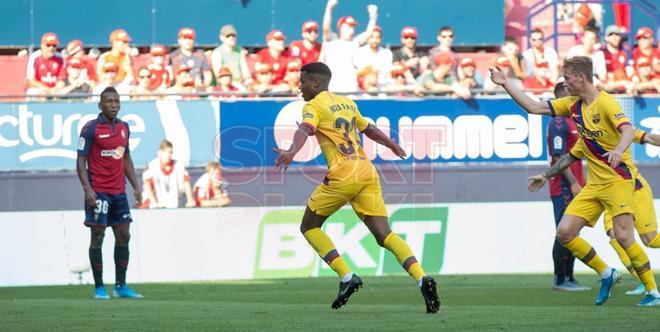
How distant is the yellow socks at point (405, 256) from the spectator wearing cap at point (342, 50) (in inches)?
362

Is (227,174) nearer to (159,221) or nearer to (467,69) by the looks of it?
(159,221)

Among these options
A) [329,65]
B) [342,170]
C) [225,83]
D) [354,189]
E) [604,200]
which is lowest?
[604,200]

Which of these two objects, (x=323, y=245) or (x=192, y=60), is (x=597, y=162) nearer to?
(x=323, y=245)

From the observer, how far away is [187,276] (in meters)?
18.7

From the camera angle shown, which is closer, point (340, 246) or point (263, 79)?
point (340, 246)

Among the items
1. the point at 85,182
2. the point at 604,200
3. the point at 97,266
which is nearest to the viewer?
the point at 604,200

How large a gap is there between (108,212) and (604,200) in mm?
5663

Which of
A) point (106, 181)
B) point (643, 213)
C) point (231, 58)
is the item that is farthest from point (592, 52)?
point (643, 213)

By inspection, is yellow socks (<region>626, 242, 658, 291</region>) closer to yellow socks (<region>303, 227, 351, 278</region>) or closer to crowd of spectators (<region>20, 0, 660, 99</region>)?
yellow socks (<region>303, 227, 351, 278</region>)

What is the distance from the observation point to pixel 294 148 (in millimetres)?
A: 10898

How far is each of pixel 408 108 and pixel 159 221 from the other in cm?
397

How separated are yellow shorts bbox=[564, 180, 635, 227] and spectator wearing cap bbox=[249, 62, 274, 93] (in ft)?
30.2

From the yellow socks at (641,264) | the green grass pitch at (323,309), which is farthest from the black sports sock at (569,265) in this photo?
the yellow socks at (641,264)

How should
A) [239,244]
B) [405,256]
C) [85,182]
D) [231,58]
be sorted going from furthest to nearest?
[231,58] < [239,244] < [85,182] < [405,256]
